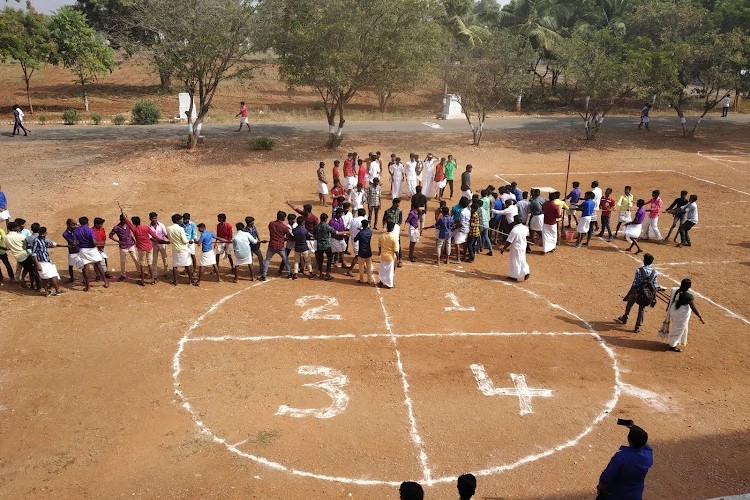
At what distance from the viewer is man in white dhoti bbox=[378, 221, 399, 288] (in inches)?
594

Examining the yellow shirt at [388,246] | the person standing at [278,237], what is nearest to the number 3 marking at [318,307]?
the person standing at [278,237]

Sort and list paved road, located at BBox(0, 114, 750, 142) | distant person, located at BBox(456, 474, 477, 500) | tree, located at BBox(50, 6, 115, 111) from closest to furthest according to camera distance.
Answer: distant person, located at BBox(456, 474, 477, 500)
paved road, located at BBox(0, 114, 750, 142)
tree, located at BBox(50, 6, 115, 111)

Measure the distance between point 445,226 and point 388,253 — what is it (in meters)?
2.41

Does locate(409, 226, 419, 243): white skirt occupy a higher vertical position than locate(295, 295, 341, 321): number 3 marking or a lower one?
higher

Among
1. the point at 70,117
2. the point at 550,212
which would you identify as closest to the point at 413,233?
the point at 550,212

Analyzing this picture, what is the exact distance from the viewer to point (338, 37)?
1056 inches

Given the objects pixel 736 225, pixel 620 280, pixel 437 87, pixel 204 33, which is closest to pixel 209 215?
pixel 204 33

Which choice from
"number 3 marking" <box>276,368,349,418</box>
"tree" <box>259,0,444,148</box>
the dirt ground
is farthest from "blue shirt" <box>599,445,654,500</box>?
"tree" <box>259,0,444,148</box>

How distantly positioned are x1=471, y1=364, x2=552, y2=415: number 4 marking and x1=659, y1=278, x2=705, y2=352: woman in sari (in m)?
3.53

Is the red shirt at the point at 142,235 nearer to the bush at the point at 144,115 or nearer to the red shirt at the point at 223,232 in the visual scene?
the red shirt at the point at 223,232

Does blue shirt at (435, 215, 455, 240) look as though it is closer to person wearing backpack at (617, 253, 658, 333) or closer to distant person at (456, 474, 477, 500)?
person wearing backpack at (617, 253, 658, 333)

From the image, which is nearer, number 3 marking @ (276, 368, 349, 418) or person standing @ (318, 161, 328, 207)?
number 3 marking @ (276, 368, 349, 418)

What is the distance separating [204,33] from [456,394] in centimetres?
2132

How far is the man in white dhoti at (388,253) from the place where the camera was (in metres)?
15.1
